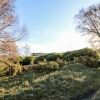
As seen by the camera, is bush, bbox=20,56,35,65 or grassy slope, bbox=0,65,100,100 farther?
bush, bbox=20,56,35,65

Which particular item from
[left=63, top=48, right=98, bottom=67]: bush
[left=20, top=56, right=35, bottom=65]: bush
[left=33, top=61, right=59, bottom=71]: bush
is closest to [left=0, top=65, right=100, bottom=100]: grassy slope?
[left=33, top=61, right=59, bottom=71]: bush

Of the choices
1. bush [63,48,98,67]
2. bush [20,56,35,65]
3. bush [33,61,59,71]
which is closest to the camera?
bush [33,61,59,71]

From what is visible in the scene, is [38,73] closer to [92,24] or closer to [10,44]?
[10,44]

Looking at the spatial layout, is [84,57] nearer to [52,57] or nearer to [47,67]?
[52,57]

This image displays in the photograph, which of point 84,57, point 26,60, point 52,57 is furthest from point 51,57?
point 84,57

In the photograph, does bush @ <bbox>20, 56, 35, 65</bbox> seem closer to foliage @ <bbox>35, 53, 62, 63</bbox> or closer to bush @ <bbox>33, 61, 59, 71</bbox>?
foliage @ <bbox>35, 53, 62, 63</bbox>

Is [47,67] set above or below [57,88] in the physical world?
above

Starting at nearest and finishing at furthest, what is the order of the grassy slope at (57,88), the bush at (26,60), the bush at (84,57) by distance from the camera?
1. the grassy slope at (57,88)
2. the bush at (84,57)
3. the bush at (26,60)

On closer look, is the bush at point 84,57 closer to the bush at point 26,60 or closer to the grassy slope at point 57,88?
the bush at point 26,60

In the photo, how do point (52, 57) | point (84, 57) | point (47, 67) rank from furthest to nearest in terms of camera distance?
point (52, 57)
point (84, 57)
point (47, 67)

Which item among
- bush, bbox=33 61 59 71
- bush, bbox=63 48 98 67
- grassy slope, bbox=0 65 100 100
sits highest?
bush, bbox=63 48 98 67

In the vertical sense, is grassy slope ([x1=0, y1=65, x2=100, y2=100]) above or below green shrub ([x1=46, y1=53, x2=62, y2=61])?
below

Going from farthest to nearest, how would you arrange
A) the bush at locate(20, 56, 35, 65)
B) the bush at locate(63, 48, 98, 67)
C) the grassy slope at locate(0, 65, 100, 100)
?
the bush at locate(20, 56, 35, 65)
the bush at locate(63, 48, 98, 67)
the grassy slope at locate(0, 65, 100, 100)

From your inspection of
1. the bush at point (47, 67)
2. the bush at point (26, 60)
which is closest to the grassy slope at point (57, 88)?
the bush at point (47, 67)
